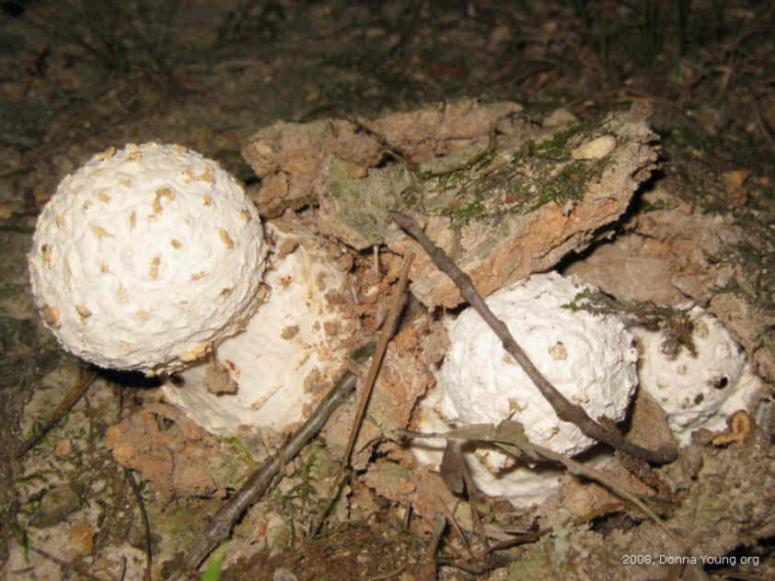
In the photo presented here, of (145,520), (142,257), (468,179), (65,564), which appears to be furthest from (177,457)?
(468,179)

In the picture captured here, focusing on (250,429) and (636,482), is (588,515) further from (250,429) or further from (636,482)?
(250,429)

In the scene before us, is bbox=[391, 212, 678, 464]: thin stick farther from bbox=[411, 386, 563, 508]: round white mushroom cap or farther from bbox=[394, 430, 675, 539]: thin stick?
bbox=[411, 386, 563, 508]: round white mushroom cap

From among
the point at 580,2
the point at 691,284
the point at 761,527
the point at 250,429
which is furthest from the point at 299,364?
the point at 580,2

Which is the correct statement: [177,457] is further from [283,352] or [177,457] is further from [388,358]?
[388,358]

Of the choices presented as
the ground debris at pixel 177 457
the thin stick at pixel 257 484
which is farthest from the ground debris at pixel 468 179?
the ground debris at pixel 177 457

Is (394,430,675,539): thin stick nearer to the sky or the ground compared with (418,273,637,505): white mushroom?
nearer to the ground

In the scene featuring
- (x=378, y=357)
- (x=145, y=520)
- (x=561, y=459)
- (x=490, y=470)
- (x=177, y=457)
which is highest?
(x=378, y=357)

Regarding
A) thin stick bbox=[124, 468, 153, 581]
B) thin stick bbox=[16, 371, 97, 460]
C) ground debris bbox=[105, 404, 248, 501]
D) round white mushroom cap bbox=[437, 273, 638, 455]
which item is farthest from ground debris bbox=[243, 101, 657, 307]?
thin stick bbox=[124, 468, 153, 581]
